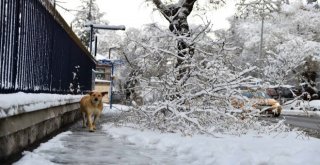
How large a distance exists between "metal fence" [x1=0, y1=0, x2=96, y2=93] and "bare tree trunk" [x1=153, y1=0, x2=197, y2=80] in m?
2.77

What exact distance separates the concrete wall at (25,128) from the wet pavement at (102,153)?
354 millimetres

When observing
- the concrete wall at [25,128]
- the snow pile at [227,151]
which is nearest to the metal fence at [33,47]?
the concrete wall at [25,128]

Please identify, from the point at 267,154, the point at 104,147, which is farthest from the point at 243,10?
the point at 267,154

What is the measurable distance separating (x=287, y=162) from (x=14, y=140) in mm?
3362

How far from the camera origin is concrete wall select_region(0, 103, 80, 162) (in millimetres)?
5723

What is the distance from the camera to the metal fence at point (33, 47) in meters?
6.53

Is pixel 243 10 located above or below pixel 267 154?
above

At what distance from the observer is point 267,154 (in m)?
6.45

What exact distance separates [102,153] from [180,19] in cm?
730

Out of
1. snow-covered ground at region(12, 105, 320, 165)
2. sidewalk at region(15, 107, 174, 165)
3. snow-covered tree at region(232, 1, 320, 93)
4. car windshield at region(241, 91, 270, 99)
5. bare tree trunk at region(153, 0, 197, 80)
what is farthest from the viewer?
snow-covered tree at region(232, 1, 320, 93)

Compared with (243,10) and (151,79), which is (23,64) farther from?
(243,10)

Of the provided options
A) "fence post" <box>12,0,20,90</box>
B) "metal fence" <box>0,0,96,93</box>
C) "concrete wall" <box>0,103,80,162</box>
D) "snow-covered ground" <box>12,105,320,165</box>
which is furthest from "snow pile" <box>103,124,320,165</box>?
"fence post" <box>12,0,20,90</box>

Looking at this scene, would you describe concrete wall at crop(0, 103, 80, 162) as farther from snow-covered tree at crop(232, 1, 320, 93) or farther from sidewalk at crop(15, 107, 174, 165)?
snow-covered tree at crop(232, 1, 320, 93)

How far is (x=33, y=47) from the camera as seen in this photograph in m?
8.25
